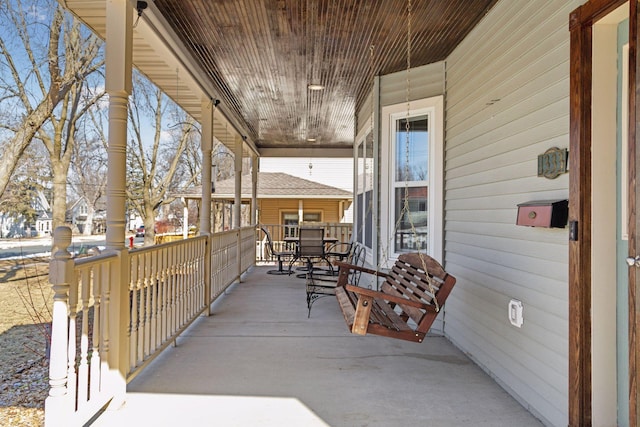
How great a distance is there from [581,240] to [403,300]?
1.06 metres

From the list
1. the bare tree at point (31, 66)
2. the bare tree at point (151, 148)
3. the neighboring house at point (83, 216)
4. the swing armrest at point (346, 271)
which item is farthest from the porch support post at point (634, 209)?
the bare tree at point (151, 148)

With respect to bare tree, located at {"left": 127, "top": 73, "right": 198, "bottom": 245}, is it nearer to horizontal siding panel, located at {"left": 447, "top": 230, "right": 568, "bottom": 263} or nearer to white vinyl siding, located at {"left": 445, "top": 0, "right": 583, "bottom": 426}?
white vinyl siding, located at {"left": 445, "top": 0, "right": 583, "bottom": 426}

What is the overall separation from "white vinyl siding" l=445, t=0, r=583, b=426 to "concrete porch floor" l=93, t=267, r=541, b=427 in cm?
23

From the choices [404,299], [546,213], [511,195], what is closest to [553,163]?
[546,213]

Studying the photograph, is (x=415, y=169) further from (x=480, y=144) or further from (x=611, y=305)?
(x=611, y=305)

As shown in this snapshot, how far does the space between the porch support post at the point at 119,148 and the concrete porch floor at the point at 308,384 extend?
0.41 m

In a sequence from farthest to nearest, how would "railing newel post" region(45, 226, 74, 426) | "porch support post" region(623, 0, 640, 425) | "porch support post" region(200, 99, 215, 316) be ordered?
"porch support post" region(200, 99, 215, 316) → "railing newel post" region(45, 226, 74, 426) → "porch support post" region(623, 0, 640, 425)

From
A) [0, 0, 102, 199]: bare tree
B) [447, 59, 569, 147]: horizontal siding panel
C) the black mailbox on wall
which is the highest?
[0, 0, 102, 199]: bare tree

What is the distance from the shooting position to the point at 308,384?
3.05 metres

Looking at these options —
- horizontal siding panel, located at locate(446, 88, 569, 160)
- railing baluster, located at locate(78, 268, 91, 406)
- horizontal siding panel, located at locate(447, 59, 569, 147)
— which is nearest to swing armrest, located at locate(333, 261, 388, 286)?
horizontal siding panel, located at locate(446, 88, 569, 160)

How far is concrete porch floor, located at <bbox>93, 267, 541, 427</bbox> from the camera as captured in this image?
255 cm

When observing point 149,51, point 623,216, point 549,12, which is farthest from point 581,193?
point 149,51

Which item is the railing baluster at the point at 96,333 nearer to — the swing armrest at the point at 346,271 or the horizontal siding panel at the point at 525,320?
the swing armrest at the point at 346,271

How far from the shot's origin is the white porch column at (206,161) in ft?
16.6
